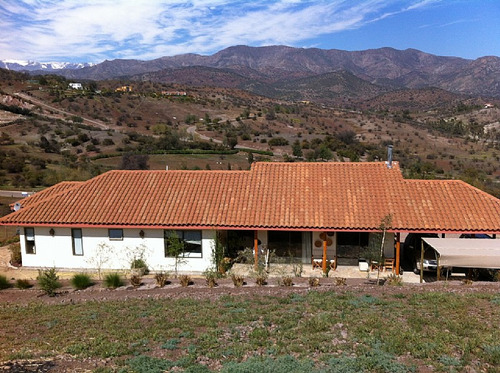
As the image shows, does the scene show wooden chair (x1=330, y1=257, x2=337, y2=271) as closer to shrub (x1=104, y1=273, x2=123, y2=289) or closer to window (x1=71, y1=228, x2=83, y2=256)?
shrub (x1=104, y1=273, x2=123, y2=289)

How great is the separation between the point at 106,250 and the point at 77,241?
134 cm

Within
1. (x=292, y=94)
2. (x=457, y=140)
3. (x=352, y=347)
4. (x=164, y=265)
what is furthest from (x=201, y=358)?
(x=292, y=94)

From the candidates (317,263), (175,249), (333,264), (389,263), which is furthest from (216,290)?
(389,263)

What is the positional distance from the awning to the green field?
2459 millimetres

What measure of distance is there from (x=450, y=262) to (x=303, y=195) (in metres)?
6.22

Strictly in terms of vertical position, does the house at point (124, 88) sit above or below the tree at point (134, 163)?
above

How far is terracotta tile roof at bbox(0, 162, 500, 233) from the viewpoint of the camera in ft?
53.2

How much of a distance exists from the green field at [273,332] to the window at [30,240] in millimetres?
5913

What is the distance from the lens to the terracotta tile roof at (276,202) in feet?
53.2

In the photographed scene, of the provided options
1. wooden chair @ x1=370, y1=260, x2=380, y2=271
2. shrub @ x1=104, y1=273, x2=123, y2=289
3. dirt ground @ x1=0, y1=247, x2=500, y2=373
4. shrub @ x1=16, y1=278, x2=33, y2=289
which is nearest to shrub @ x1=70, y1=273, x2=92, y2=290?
dirt ground @ x1=0, y1=247, x2=500, y2=373


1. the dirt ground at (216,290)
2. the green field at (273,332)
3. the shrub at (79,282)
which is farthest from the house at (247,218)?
the green field at (273,332)

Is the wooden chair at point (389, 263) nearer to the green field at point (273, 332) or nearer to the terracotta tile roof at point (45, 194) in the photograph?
the green field at point (273, 332)

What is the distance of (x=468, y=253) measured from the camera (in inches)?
555

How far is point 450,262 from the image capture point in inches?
547
